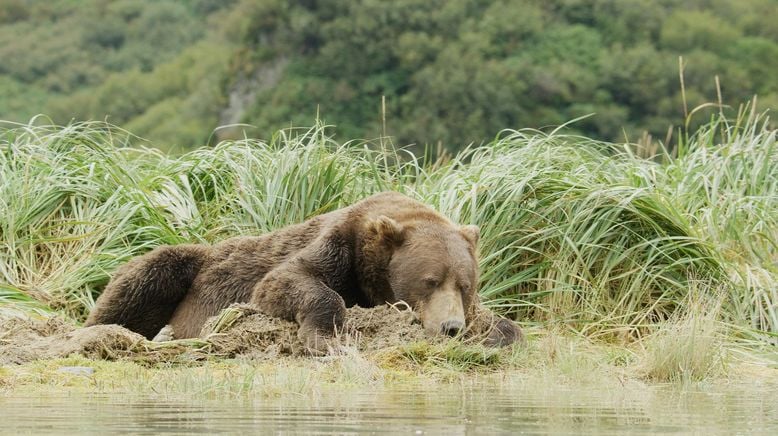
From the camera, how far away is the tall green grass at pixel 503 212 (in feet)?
29.6

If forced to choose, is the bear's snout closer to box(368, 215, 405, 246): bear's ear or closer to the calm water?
box(368, 215, 405, 246): bear's ear

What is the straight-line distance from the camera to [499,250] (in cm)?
916

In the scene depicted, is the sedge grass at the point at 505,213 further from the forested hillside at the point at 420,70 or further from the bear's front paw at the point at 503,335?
the forested hillside at the point at 420,70

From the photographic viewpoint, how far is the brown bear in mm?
7332

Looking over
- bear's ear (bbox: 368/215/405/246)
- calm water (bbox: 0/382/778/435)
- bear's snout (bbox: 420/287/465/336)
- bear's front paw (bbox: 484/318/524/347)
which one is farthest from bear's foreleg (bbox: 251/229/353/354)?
calm water (bbox: 0/382/778/435)

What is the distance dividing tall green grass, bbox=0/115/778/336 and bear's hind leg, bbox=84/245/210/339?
2.45 feet

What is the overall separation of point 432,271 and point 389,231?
35cm

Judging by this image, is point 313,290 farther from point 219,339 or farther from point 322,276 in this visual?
point 219,339

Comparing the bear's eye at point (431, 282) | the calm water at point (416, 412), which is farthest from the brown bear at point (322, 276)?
the calm water at point (416, 412)

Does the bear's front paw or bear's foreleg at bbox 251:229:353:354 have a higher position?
bear's foreleg at bbox 251:229:353:354

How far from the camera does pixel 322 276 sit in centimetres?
761

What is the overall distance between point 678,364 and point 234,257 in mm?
2790

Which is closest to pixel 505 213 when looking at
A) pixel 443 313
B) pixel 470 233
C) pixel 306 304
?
pixel 470 233

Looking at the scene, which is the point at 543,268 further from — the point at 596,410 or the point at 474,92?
the point at 474,92
